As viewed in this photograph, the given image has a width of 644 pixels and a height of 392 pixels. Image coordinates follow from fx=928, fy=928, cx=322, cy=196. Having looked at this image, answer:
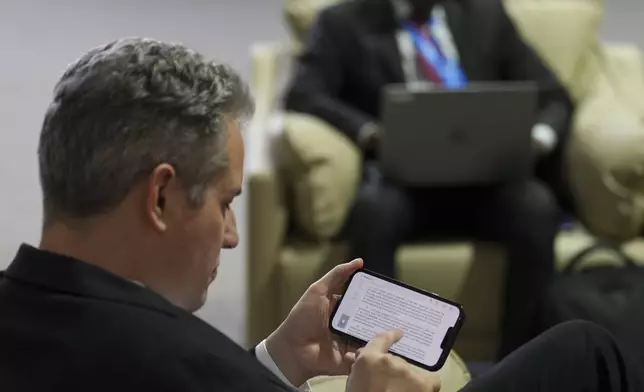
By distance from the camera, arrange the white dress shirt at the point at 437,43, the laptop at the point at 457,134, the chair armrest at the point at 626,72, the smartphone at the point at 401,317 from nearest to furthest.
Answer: the smartphone at the point at 401,317 < the laptop at the point at 457,134 < the white dress shirt at the point at 437,43 < the chair armrest at the point at 626,72

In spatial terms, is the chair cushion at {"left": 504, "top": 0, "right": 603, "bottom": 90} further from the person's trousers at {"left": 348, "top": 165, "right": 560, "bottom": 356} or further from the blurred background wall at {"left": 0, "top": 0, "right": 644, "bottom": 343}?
the blurred background wall at {"left": 0, "top": 0, "right": 644, "bottom": 343}

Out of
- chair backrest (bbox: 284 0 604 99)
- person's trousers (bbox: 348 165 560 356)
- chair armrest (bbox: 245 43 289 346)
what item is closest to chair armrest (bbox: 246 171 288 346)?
chair armrest (bbox: 245 43 289 346)

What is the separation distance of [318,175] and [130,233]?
1.17 m

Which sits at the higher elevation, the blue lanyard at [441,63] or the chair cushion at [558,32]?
the blue lanyard at [441,63]

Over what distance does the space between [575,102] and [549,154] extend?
0.22 metres

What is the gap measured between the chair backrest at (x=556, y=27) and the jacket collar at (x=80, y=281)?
1.66 m

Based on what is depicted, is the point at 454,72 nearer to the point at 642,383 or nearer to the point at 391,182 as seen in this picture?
the point at 391,182

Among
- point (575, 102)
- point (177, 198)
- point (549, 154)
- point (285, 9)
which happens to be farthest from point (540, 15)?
point (177, 198)

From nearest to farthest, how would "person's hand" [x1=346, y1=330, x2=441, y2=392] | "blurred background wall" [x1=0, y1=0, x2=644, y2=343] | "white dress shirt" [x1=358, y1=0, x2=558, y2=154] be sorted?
"person's hand" [x1=346, y1=330, x2=441, y2=392]
"white dress shirt" [x1=358, y1=0, x2=558, y2=154]
"blurred background wall" [x1=0, y1=0, x2=644, y2=343]

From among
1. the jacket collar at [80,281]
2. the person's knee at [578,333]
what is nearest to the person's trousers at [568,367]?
the person's knee at [578,333]

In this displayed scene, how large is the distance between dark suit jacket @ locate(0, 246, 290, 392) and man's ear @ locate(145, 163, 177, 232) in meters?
0.06

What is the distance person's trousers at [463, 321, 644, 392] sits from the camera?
113 centimetres

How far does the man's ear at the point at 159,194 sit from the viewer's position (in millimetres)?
799

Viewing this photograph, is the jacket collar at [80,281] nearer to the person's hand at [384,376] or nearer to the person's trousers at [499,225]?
the person's hand at [384,376]
